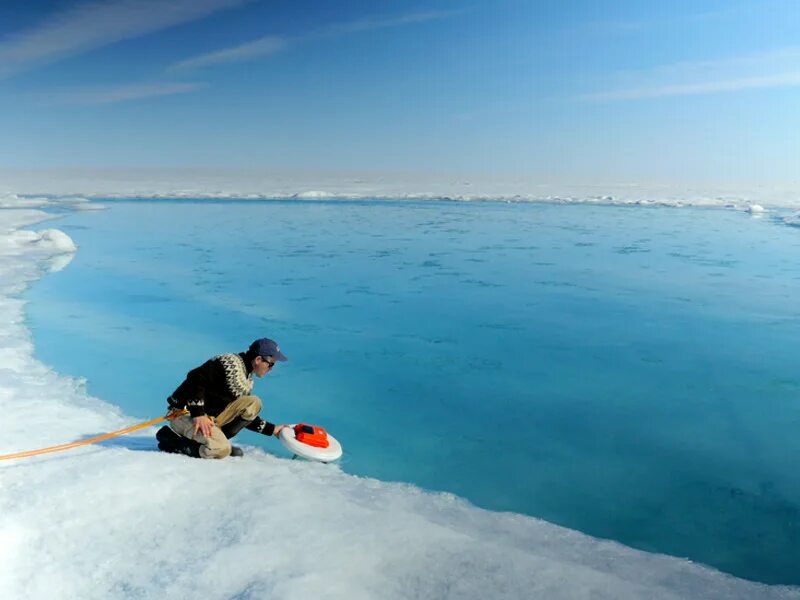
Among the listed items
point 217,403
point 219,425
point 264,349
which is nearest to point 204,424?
point 217,403

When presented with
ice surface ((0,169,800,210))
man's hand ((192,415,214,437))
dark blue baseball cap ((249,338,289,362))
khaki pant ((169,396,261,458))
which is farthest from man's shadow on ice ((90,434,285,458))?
ice surface ((0,169,800,210))

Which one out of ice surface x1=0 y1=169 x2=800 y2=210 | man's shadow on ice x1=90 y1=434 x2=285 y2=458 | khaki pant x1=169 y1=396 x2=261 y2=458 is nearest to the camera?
khaki pant x1=169 y1=396 x2=261 y2=458

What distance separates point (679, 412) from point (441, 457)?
2047mm

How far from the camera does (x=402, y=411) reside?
4898 mm

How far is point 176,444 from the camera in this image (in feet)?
12.1

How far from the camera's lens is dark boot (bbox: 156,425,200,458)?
3.66m

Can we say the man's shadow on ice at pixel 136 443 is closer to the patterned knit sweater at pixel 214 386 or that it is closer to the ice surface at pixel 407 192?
the patterned knit sweater at pixel 214 386

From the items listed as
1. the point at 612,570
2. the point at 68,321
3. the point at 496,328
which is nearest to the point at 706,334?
the point at 496,328

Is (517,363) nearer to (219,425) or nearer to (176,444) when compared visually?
(219,425)

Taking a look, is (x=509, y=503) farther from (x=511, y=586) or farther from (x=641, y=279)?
(x=641, y=279)

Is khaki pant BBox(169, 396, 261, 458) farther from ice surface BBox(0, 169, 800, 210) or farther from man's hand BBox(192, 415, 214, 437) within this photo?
ice surface BBox(0, 169, 800, 210)

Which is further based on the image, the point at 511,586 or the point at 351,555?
the point at 351,555

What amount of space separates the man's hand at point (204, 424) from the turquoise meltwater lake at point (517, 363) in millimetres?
807

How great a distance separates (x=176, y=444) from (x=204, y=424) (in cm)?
36
